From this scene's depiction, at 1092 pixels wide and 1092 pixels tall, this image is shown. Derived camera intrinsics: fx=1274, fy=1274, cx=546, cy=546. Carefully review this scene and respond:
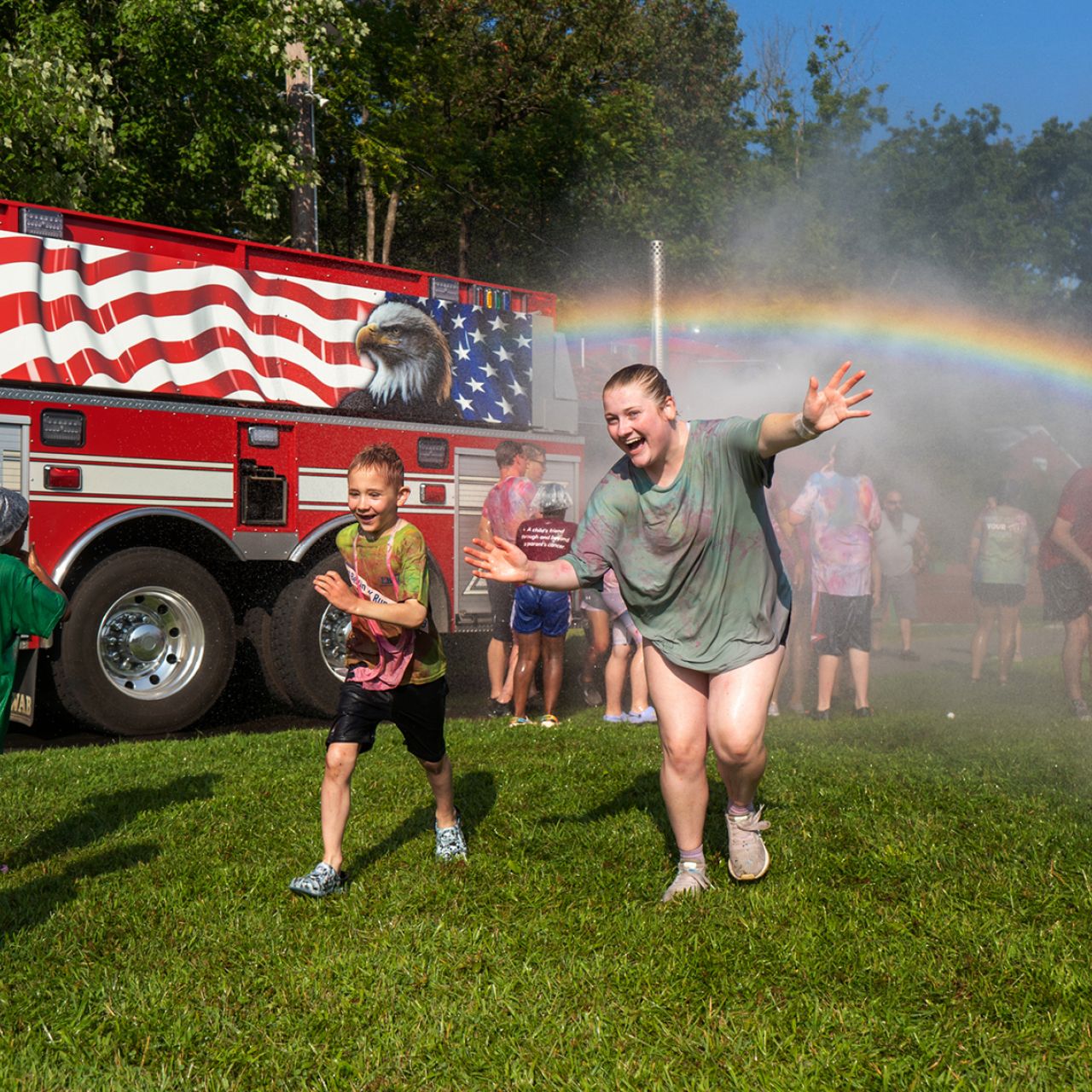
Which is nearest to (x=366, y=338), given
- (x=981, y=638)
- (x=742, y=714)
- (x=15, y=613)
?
(x=15, y=613)

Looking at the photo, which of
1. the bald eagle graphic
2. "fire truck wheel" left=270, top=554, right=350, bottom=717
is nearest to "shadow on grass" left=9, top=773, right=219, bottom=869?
"fire truck wheel" left=270, top=554, right=350, bottom=717

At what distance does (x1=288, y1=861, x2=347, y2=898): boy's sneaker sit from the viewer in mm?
4449

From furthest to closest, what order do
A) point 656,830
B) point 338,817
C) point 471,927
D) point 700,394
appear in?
1. point 700,394
2. point 656,830
3. point 338,817
4. point 471,927

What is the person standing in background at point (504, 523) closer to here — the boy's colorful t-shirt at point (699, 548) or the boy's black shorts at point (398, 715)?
the boy's black shorts at point (398, 715)

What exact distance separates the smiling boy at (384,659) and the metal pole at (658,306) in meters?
8.57

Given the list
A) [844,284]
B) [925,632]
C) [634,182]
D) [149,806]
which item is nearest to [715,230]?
[634,182]

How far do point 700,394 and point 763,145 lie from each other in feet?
41.2

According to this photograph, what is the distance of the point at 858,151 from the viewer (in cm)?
2711

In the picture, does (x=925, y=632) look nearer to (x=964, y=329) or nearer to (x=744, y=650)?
(x=964, y=329)

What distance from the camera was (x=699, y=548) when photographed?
4.33 m

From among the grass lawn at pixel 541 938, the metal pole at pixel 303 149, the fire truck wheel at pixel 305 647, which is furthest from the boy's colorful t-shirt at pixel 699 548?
the metal pole at pixel 303 149

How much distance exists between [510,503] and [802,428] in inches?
213

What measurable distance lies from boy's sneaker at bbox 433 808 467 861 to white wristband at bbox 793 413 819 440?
2128mm

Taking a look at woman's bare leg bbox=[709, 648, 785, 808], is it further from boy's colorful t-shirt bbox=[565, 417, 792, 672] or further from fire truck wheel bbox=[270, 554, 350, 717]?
fire truck wheel bbox=[270, 554, 350, 717]
